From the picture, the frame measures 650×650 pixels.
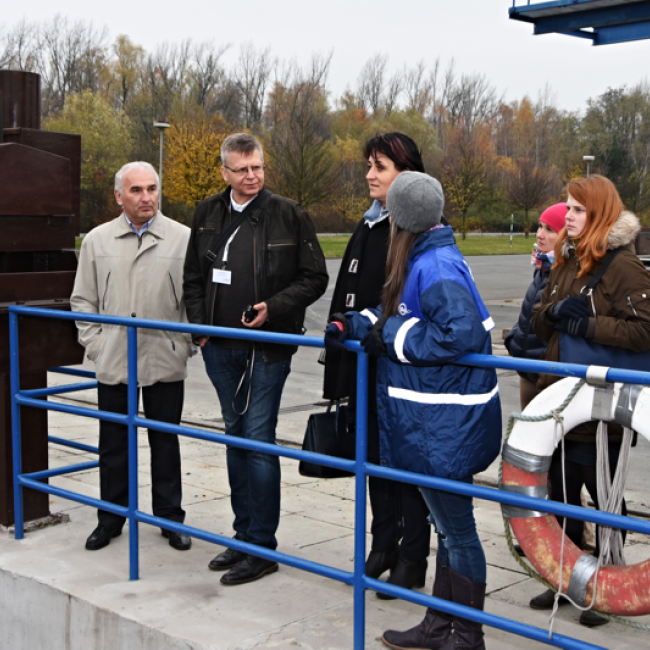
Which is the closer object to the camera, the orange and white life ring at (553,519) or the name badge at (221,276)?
the orange and white life ring at (553,519)

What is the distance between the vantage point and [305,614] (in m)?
3.21

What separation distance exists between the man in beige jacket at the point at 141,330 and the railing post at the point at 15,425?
312 millimetres

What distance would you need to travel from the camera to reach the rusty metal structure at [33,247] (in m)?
4.05

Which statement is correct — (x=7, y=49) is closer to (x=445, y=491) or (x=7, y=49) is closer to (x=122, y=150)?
(x=122, y=150)

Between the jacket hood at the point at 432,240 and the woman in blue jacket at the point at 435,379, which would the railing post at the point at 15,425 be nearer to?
the woman in blue jacket at the point at 435,379

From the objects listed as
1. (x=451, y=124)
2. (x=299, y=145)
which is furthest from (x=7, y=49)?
(x=451, y=124)

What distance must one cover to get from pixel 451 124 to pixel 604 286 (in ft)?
251

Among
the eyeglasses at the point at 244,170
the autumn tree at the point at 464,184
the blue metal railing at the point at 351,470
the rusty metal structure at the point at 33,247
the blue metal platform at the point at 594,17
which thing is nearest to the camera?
the blue metal railing at the point at 351,470

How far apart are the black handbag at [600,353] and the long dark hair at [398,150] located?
0.79 m

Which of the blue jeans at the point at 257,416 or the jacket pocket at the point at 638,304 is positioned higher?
the jacket pocket at the point at 638,304

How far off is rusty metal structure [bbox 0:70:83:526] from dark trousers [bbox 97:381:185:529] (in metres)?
0.38

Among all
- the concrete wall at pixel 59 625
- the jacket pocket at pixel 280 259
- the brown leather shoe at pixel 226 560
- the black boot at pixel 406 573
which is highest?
the jacket pocket at pixel 280 259

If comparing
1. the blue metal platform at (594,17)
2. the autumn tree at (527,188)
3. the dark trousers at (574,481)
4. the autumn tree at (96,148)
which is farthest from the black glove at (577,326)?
the autumn tree at (527,188)

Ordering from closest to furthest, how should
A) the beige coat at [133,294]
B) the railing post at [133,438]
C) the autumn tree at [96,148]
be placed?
the railing post at [133,438] < the beige coat at [133,294] < the autumn tree at [96,148]
